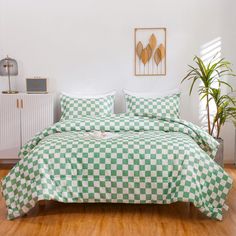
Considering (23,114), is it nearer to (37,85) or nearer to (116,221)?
(37,85)

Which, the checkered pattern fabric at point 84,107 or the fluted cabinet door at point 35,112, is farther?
the fluted cabinet door at point 35,112

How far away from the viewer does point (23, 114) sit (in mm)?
5004

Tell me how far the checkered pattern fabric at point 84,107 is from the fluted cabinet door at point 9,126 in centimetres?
59

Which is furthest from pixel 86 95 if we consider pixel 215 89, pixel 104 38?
pixel 215 89

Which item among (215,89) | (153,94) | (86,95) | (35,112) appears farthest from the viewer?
(86,95)

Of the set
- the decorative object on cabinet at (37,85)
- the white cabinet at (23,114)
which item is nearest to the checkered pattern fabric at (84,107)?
the white cabinet at (23,114)

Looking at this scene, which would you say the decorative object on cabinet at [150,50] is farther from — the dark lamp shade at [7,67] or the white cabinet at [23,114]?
the dark lamp shade at [7,67]

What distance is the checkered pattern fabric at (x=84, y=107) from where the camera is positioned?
190 inches

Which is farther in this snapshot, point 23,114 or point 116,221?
point 23,114

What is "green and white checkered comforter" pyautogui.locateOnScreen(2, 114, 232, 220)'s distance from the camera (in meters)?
3.24

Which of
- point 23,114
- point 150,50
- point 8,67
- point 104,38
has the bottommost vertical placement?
point 23,114

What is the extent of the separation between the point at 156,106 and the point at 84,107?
0.86 meters

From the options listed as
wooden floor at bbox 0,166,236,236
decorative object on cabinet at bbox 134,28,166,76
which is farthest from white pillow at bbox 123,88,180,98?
wooden floor at bbox 0,166,236,236

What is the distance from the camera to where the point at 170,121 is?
4.03 metres
